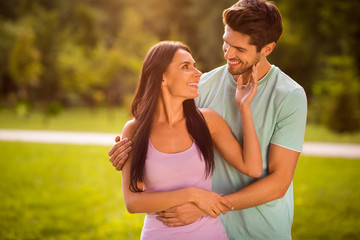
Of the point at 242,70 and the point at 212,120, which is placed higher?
the point at 242,70

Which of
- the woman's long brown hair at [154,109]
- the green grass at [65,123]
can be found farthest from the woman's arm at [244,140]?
Answer: the green grass at [65,123]

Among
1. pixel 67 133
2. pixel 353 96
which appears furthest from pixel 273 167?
pixel 353 96

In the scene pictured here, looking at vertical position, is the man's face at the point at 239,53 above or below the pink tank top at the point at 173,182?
above

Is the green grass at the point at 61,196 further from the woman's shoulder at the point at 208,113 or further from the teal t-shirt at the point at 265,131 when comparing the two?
the woman's shoulder at the point at 208,113

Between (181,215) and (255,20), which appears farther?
(255,20)

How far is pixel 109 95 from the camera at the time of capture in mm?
27703

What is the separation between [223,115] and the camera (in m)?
2.75

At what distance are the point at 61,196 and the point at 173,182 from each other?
5627 millimetres

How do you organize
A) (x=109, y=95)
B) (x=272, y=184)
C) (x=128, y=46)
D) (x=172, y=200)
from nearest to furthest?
(x=172, y=200)
(x=272, y=184)
(x=128, y=46)
(x=109, y=95)

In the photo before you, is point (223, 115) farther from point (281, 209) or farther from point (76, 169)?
point (76, 169)

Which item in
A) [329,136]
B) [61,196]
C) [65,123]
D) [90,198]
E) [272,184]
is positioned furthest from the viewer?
[65,123]

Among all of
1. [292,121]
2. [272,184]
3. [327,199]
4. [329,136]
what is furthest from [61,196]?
[329,136]

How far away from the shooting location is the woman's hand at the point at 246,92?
244cm

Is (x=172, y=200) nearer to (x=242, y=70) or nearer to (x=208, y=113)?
(x=208, y=113)
